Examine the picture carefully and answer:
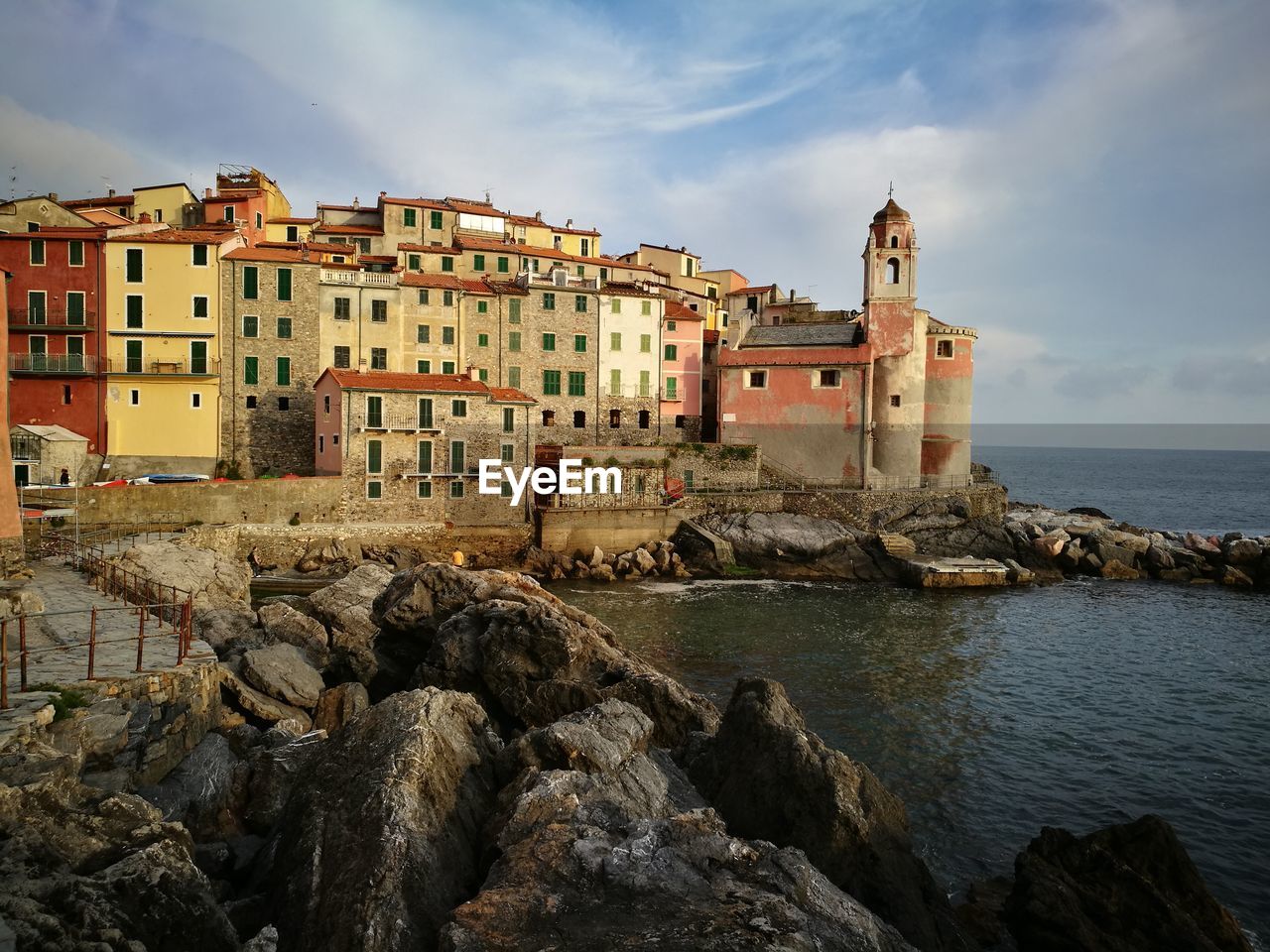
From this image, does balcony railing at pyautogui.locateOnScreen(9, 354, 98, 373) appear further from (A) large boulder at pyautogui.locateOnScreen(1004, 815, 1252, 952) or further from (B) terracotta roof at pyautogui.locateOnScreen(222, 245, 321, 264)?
(A) large boulder at pyautogui.locateOnScreen(1004, 815, 1252, 952)

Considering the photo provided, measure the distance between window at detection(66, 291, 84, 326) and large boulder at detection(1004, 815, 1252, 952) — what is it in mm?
43901

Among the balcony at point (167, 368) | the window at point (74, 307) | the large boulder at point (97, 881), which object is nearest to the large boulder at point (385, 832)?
the large boulder at point (97, 881)

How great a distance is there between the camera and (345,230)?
5269cm

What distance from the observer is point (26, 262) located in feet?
128

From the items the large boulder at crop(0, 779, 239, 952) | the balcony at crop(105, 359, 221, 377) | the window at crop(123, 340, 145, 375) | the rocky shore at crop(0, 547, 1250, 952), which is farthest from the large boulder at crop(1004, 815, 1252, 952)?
the window at crop(123, 340, 145, 375)

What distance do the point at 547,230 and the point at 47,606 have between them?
155 feet

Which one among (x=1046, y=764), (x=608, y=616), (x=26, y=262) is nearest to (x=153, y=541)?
(x=608, y=616)

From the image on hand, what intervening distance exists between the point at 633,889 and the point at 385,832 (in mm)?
2358

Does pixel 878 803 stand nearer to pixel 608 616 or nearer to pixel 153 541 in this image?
pixel 608 616

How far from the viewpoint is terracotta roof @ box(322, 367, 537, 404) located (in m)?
37.5

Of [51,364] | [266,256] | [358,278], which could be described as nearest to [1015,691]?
[358,278]

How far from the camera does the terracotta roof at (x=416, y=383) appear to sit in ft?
123

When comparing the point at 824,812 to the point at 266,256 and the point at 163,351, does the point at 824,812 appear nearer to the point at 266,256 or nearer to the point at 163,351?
the point at 266,256

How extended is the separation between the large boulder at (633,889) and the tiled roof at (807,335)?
42.5m
